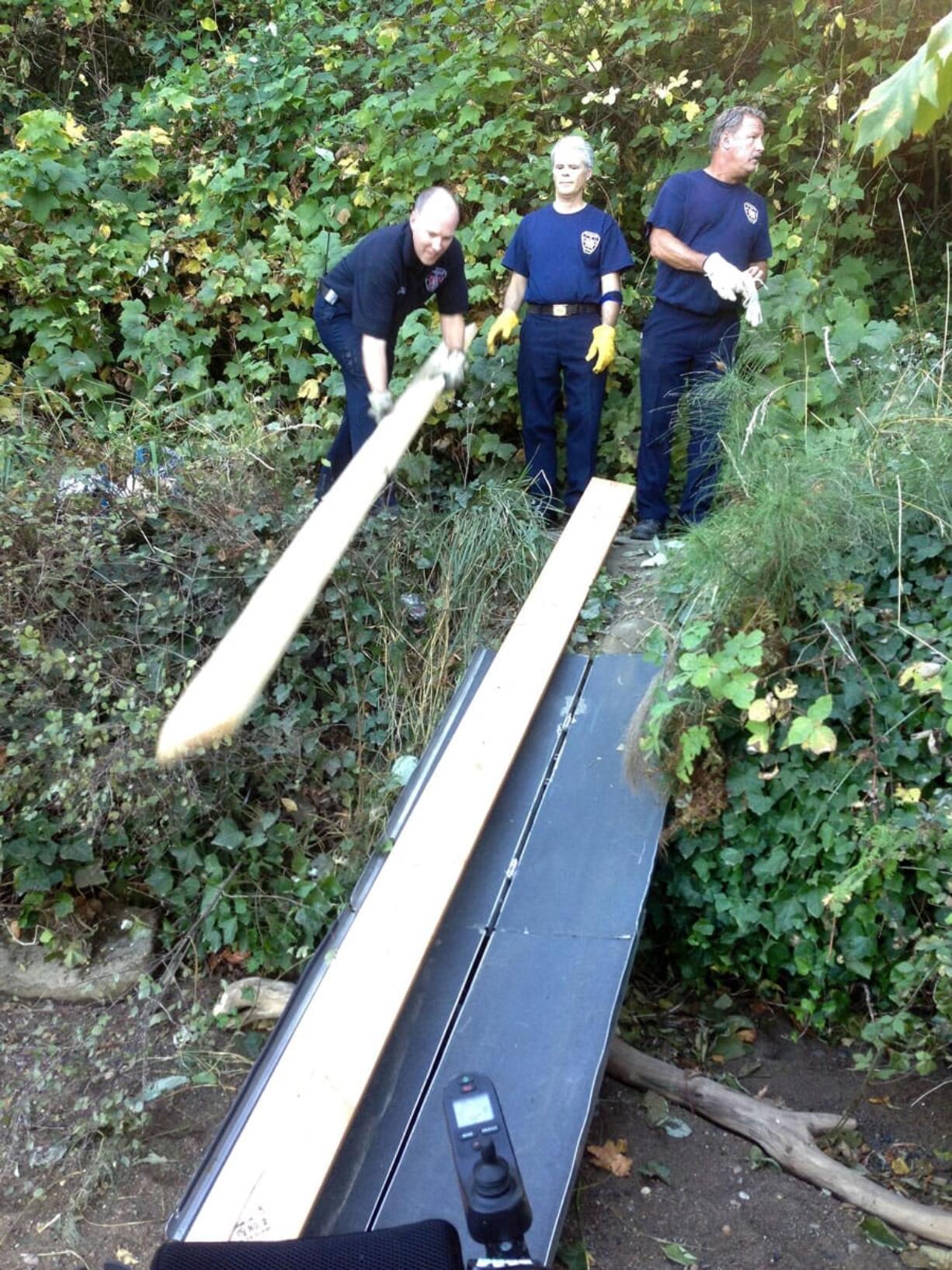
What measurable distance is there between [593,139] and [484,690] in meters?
4.12

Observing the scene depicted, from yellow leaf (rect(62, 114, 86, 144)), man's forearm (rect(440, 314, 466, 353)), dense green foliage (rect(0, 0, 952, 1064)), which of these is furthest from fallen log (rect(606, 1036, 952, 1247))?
yellow leaf (rect(62, 114, 86, 144))

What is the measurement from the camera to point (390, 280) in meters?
4.43

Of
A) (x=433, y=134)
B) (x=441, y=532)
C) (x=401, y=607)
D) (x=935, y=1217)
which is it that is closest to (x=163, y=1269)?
(x=935, y=1217)

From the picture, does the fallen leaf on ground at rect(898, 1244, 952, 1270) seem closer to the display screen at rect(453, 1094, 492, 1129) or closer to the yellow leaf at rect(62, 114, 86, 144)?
the display screen at rect(453, 1094, 492, 1129)

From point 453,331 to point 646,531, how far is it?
1.27m

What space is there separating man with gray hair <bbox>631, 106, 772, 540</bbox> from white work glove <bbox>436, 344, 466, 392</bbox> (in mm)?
839

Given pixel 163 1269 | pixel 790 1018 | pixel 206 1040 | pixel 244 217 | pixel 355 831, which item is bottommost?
pixel 790 1018

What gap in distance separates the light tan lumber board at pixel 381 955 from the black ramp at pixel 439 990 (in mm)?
93

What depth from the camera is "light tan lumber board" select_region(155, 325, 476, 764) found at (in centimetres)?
358

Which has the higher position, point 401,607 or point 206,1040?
point 401,607

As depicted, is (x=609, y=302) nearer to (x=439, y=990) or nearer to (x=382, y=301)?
(x=382, y=301)

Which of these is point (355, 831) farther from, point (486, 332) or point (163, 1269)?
point (486, 332)

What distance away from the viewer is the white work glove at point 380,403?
445 cm

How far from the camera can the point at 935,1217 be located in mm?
2787
